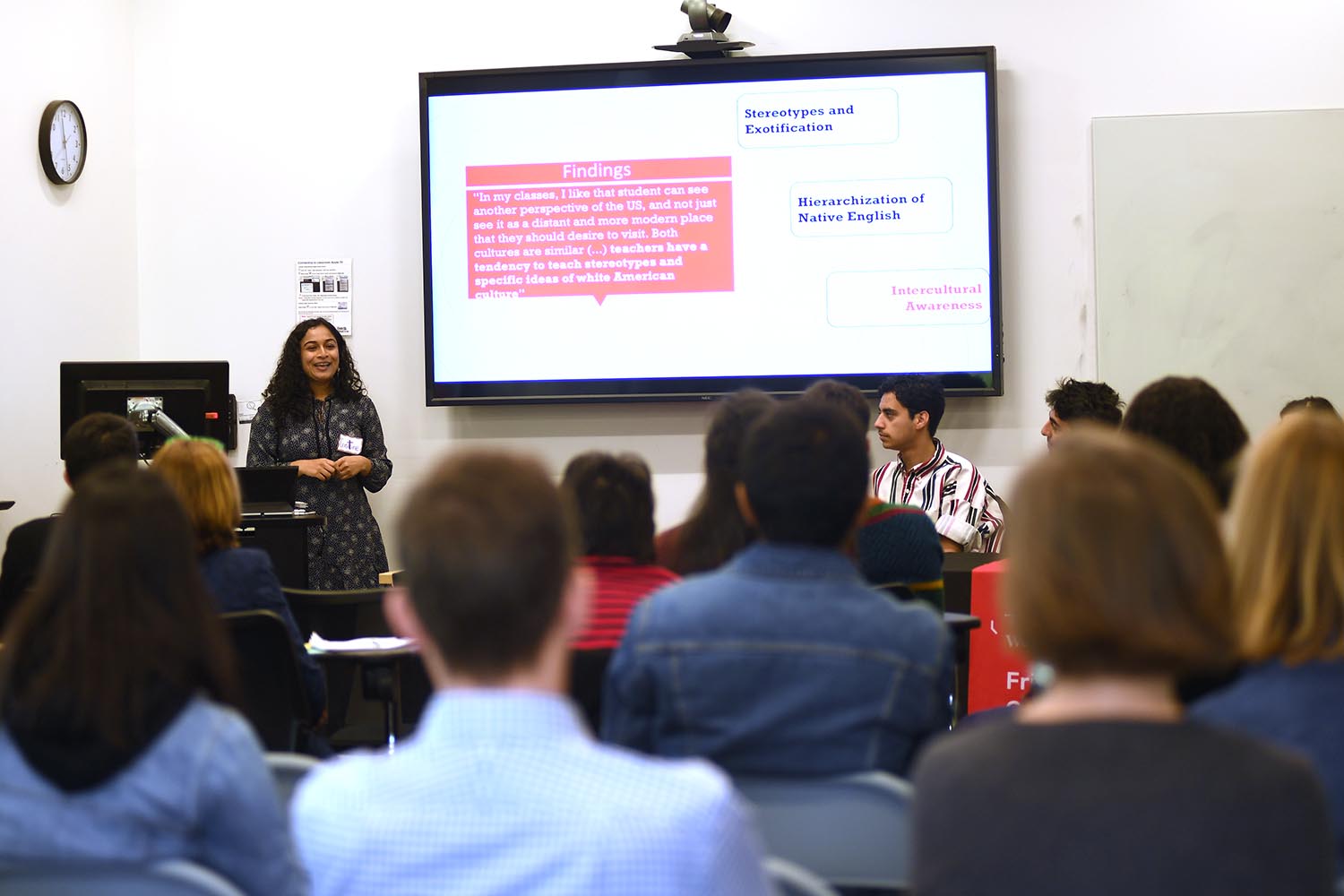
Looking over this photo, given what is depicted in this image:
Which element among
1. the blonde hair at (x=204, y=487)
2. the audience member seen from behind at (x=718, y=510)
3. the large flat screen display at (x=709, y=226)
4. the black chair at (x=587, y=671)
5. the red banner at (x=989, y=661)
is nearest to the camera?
the black chair at (x=587, y=671)

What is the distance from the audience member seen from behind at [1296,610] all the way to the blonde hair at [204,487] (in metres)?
1.82

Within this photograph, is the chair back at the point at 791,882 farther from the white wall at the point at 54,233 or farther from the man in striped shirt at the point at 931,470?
the white wall at the point at 54,233

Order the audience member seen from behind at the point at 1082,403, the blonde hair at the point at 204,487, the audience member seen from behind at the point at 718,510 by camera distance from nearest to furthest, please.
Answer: the audience member seen from behind at the point at 718,510 → the blonde hair at the point at 204,487 → the audience member seen from behind at the point at 1082,403

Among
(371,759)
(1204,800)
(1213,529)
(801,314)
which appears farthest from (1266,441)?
(801,314)

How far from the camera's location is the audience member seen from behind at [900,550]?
8.75ft

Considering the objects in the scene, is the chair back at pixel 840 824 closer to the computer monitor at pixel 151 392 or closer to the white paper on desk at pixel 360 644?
the white paper on desk at pixel 360 644

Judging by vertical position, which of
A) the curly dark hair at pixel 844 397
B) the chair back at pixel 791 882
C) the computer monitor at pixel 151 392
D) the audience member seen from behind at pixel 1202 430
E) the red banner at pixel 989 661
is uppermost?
the computer monitor at pixel 151 392

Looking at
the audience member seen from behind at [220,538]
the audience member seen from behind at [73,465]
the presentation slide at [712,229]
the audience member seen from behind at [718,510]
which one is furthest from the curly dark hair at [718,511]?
the presentation slide at [712,229]

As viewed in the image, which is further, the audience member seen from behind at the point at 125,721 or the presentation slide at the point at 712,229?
the presentation slide at the point at 712,229

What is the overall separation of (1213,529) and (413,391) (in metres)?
4.83

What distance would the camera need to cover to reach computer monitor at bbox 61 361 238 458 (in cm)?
426

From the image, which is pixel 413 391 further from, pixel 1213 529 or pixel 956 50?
pixel 1213 529

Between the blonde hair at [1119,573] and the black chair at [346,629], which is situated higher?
the blonde hair at [1119,573]

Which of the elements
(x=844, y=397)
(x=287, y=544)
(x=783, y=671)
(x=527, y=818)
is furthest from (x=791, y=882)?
(x=287, y=544)
